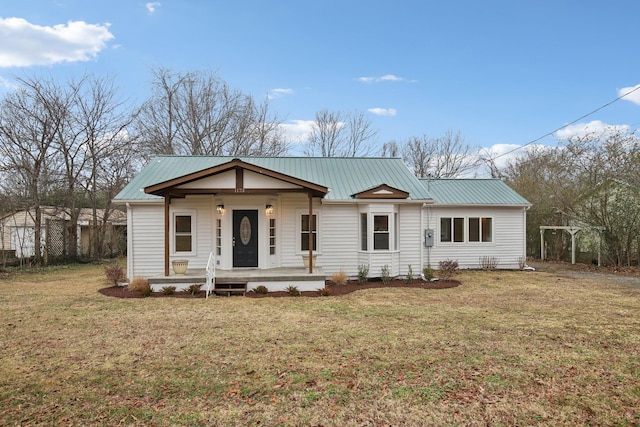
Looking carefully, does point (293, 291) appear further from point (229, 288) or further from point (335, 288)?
point (229, 288)

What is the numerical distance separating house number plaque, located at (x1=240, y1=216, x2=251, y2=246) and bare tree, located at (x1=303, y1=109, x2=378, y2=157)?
18.1 m

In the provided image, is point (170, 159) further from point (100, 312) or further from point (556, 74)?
point (556, 74)

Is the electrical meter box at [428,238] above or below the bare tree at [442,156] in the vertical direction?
below

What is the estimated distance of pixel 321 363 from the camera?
199 inches

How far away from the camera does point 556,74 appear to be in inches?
651

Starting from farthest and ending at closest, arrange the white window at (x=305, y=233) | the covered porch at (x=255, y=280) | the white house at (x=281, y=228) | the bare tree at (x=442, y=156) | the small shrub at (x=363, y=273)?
the bare tree at (x=442, y=156) → the white window at (x=305, y=233) → the small shrub at (x=363, y=273) → the white house at (x=281, y=228) → the covered porch at (x=255, y=280)

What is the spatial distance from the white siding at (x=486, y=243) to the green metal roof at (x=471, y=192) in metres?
0.33

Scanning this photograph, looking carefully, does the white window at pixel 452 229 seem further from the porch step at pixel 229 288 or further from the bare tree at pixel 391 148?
the bare tree at pixel 391 148

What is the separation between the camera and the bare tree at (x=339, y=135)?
29531 millimetres

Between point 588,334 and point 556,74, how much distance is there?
46.3ft

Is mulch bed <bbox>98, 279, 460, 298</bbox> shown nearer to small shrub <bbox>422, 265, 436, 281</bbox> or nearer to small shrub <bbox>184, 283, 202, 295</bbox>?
small shrub <bbox>184, 283, 202, 295</bbox>

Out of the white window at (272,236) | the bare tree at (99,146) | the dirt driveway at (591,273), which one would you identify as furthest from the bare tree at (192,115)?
the dirt driveway at (591,273)

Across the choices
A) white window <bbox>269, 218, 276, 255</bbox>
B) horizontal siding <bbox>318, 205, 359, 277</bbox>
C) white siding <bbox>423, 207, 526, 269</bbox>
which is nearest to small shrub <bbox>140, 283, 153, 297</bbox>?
white window <bbox>269, 218, 276, 255</bbox>

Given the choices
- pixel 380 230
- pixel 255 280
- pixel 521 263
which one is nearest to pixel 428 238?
pixel 380 230
